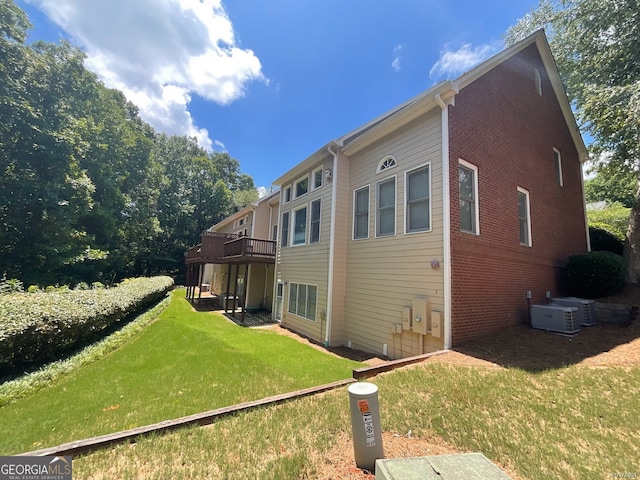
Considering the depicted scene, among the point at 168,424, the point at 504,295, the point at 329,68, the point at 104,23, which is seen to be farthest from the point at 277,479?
the point at 104,23

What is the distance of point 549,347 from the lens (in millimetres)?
5961

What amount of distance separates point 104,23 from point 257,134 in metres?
17.3

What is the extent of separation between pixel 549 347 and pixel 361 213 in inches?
231

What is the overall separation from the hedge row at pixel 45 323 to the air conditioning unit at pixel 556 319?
38.8 feet

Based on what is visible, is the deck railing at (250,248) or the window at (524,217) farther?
the deck railing at (250,248)

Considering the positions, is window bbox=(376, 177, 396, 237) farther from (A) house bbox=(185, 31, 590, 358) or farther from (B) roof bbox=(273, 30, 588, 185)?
(B) roof bbox=(273, 30, 588, 185)

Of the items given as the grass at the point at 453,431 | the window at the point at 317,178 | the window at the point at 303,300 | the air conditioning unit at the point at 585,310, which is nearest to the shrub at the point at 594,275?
the air conditioning unit at the point at 585,310

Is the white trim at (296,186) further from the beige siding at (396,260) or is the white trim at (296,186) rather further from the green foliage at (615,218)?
the green foliage at (615,218)

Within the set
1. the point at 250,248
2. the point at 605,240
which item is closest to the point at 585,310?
the point at 605,240

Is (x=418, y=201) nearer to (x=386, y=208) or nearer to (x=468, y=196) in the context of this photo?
(x=386, y=208)

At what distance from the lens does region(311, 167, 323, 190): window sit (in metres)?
11.3

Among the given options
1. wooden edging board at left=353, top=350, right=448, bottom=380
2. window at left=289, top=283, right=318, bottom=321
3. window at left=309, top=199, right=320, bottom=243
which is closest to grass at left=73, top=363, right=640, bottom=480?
wooden edging board at left=353, top=350, right=448, bottom=380

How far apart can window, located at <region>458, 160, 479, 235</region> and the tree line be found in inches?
767

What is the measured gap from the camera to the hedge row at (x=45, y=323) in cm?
536
